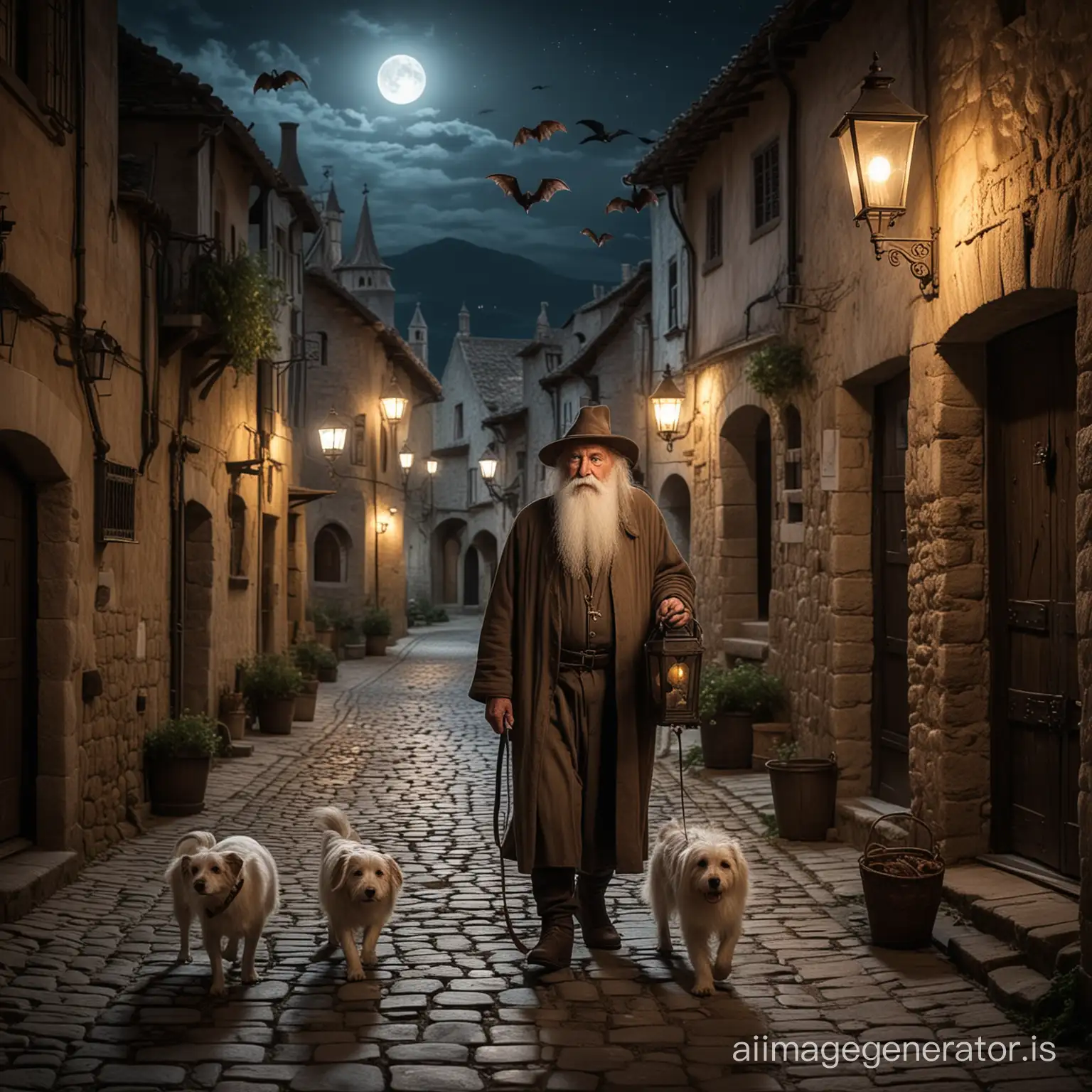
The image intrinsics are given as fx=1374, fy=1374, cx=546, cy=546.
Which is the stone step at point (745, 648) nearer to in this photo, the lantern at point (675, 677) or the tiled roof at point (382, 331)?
the lantern at point (675, 677)

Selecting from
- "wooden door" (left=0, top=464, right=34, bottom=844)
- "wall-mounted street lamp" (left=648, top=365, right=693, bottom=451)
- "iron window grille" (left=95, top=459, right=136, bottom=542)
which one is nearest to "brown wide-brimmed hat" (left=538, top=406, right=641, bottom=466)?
"wooden door" (left=0, top=464, right=34, bottom=844)

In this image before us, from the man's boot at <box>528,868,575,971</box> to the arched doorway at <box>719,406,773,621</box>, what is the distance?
8.70 m

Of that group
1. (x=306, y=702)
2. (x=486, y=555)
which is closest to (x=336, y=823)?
(x=306, y=702)

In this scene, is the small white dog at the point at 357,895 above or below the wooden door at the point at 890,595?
below

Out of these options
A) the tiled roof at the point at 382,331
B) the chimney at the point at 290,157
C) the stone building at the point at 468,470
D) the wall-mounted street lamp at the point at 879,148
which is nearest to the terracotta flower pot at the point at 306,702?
the wall-mounted street lamp at the point at 879,148

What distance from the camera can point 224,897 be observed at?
5535mm

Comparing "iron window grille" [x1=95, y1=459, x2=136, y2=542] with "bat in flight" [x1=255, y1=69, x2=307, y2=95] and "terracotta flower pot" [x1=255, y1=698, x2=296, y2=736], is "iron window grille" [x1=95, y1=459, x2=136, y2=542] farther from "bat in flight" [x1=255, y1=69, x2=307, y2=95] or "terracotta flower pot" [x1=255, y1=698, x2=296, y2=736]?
"terracotta flower pot" [x1=255, y1=698, x2=296, y2=736]

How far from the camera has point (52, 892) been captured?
23.7 feet

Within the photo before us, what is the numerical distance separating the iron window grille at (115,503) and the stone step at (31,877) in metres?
2.04

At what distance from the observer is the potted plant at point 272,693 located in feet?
47.4

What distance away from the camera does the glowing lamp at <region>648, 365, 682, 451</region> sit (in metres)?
14.8

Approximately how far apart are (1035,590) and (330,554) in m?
25.5

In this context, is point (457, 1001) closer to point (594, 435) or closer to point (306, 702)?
point (594, 435)

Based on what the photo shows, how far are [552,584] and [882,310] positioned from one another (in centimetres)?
363
